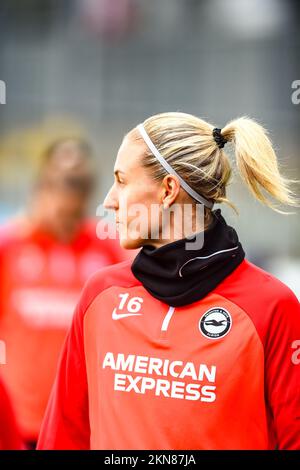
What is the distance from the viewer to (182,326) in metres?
2.26

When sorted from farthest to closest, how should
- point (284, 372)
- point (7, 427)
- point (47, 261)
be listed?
point (47, 261), point (7, 427), point (284, 372)

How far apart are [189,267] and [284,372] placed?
364 mm

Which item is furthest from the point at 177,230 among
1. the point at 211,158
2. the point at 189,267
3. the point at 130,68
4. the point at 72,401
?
the point at 130,68

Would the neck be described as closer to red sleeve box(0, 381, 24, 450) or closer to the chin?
the chin

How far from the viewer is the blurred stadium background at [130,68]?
51.6 ft

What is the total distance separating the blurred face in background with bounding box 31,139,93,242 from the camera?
477 centimetres

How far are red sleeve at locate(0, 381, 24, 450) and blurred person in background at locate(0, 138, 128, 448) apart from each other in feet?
6.09

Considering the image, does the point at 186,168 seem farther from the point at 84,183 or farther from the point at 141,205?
the point at 84,183

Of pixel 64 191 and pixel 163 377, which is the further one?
pixel 64 191

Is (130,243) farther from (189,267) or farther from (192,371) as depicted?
(192,371)

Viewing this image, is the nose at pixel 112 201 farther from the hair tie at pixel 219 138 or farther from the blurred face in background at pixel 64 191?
the blurred face in background at pixel 64 191

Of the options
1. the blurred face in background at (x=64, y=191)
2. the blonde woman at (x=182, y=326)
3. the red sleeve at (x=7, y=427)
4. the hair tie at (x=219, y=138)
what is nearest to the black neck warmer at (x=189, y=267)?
the blonde woman at (x=182, y=326)

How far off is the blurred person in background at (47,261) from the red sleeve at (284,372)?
7.67 ft

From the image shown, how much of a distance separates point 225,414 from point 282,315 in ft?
0.94
